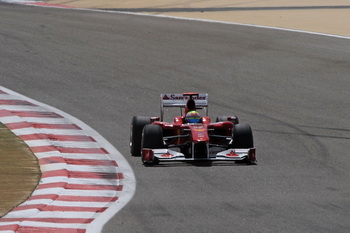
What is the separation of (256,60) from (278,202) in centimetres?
1301

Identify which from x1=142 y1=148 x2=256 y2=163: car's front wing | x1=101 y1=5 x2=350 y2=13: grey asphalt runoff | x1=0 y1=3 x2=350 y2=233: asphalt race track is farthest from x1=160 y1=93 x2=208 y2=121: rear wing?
x1=101 y1=5 x2=350 y2=13: grey asphalt runoff

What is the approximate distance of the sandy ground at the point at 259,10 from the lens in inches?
1195

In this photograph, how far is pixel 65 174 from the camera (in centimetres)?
1327

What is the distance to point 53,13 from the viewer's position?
31.5 meters

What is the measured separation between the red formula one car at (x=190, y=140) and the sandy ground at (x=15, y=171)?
1.78m

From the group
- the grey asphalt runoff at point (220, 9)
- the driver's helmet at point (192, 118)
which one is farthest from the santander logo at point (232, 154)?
the grey asphalt runoff at point (220, 9)

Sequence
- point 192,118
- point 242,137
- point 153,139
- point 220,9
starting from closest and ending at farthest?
point 153,139 → point 242,137 → point 192,118 → point 220,9

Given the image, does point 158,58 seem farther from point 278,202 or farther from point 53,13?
point 278,202

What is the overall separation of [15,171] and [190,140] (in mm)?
2790

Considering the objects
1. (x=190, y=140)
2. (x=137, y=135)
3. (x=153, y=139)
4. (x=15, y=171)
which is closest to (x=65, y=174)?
(x=15, y=171)

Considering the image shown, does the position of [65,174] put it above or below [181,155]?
below

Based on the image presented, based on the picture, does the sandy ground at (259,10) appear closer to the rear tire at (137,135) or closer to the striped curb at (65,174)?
the striped curb at (65,174)

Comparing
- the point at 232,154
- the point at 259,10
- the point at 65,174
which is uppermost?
the point at 259,10

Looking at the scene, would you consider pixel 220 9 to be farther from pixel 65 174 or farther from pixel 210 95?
pixel 65 174
